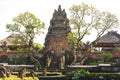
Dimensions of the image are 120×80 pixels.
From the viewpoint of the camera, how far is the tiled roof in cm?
4956

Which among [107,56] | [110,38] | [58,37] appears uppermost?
[58,37]

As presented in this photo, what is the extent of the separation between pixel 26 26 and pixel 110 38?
502 inches

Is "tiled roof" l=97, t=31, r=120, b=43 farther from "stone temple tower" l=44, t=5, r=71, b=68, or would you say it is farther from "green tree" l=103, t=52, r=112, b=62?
"stone temple tower" l=44, t=5, r=71, b=68

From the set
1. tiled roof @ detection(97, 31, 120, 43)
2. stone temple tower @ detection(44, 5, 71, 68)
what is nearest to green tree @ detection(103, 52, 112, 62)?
tiled roof @ detection(97, 31, 120, 43)

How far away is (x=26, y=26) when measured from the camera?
154 ft

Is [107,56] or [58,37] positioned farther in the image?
[58,37]

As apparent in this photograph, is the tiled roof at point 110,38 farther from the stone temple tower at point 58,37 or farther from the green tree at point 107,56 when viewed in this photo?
the stone temple tower at point 58,37

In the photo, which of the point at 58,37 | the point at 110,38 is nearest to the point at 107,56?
the point at 110,38

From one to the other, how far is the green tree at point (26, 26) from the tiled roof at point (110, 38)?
30.7 feet

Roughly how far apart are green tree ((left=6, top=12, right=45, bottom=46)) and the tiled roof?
369 inches

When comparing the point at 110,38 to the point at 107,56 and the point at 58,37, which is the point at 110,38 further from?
the point at 58,37

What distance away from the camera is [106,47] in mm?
50938

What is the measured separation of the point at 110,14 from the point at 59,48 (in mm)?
8532

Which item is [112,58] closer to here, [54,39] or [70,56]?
[70,56]
